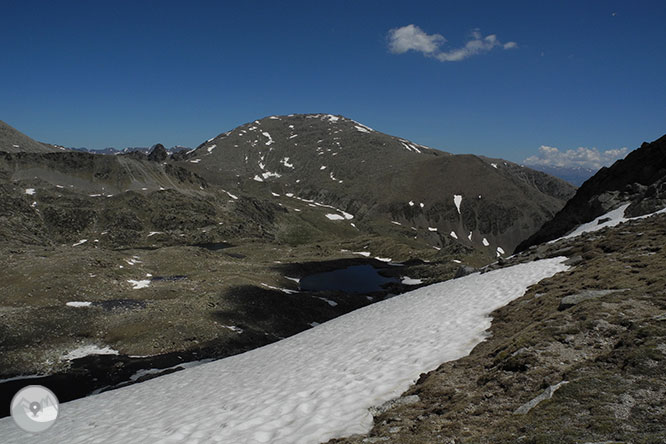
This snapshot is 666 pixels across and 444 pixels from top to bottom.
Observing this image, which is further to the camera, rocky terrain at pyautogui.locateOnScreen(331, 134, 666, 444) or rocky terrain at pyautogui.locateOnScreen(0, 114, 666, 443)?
rocky terrain at pyautogui.locateOnScreen(0, 114, 666, 443)

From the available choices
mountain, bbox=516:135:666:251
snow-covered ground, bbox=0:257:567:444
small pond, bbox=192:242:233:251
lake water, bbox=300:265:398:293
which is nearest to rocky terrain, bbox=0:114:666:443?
mountain, bbox=516:135:666:251

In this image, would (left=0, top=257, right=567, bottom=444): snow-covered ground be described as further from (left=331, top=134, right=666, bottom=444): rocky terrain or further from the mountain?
the mountain

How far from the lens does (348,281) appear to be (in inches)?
5002

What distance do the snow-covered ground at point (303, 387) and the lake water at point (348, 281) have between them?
275ft

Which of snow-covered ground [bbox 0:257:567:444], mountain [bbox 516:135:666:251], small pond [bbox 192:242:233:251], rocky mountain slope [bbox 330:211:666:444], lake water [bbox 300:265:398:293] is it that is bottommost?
lake water [bbox 300:265:398:293]

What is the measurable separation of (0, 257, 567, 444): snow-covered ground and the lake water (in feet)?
275

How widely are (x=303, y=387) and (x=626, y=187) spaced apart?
4738 centimetres

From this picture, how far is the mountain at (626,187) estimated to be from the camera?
38619 millimetres

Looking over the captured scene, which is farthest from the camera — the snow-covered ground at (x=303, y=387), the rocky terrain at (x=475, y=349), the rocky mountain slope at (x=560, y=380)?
the snow-covered ground at (x=303, y=387)

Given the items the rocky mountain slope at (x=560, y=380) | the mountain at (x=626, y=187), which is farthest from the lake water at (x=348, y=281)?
the rocky mountain slope at (x=560, y=380)

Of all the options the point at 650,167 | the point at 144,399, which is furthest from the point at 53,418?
the point at 650,167

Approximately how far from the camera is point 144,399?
19.2 meters

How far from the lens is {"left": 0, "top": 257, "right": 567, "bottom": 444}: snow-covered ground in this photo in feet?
38.4

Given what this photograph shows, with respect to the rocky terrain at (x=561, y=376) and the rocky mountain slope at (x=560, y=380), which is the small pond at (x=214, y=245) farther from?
the rocky mountain slope at (x=560, y=380)
